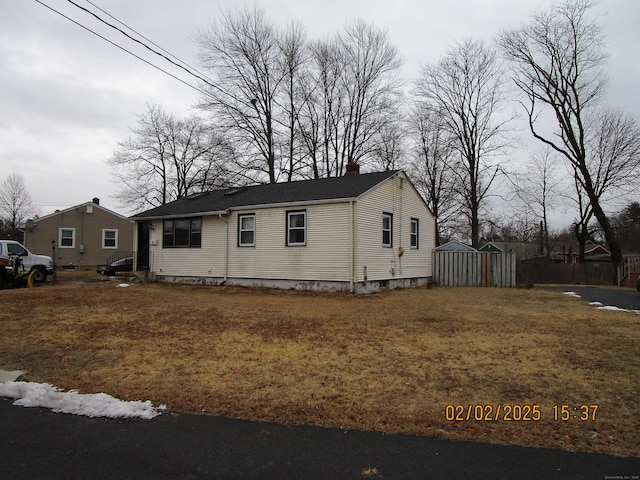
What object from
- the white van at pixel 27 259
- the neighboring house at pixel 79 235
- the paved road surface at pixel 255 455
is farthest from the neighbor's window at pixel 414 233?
the neighboring house at pixel 79 235

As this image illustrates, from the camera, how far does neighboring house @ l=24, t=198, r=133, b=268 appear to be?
96.7ft

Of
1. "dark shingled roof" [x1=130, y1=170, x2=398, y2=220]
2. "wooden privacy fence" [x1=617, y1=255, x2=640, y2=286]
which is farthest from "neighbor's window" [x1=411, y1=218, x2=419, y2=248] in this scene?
Answer: "wooden privacy fence" [x1=617, y1=255, x2=640, y2=286]

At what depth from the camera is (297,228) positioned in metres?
15.2

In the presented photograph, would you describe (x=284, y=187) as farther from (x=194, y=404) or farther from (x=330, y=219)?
(x=194, y=404)

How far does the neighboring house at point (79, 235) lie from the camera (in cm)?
2947

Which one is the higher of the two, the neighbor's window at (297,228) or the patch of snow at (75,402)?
the neighbor's window at (297,228)

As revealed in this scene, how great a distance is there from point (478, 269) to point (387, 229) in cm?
540

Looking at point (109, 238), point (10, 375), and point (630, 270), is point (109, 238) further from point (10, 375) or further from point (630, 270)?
point (630, 270)

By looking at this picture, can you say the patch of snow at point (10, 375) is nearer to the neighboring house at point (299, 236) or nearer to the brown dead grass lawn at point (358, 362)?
the brown dead grass lawn at point (358, 362)

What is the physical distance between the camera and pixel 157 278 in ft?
61.7

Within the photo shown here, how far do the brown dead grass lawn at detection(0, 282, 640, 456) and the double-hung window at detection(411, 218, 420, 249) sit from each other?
312 inches

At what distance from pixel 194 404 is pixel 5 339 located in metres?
4.94

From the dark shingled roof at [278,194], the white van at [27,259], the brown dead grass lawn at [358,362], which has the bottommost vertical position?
the brown dead grass lawn at [358,362]

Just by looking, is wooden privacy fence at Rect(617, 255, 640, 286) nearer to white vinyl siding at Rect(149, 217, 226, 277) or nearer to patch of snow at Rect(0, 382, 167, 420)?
white vinyl siding at Rect(149, 217, 226, 277)
